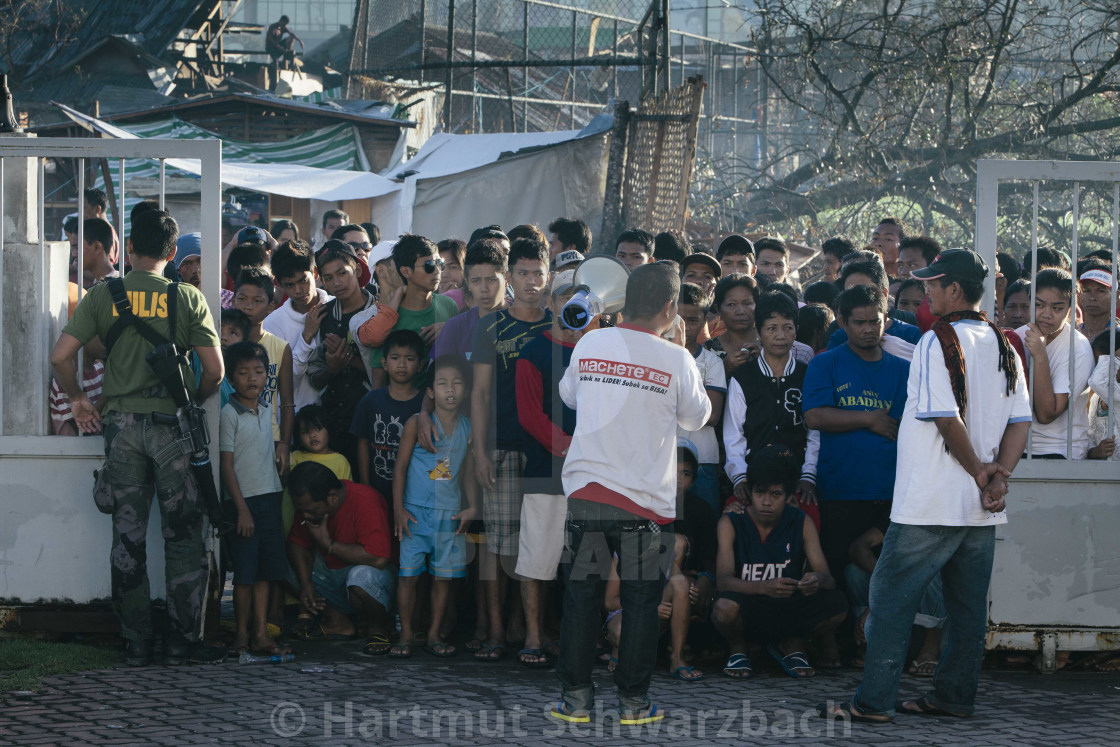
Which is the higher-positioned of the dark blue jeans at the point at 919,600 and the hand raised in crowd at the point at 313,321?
the hand raised in crowd at the point at 313,321

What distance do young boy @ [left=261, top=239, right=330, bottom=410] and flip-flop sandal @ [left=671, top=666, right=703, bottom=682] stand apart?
7.86 feet

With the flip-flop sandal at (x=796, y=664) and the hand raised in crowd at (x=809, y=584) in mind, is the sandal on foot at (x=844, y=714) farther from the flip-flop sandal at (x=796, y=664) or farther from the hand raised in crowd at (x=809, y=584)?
the hand raised in crowd at (x=809, y=584)

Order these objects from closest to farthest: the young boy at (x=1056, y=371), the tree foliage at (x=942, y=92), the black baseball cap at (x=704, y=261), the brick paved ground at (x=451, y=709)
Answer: the brick paved ground at (x=451, y=709) < the young boy at (x=1056, y=371) < the black baseball cap at (x=704, y=261) < the tree foliage at (x=942, y=92)

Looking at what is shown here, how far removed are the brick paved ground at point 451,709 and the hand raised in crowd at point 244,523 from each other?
567mm

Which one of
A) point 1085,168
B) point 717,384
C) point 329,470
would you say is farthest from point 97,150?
point 1085,168

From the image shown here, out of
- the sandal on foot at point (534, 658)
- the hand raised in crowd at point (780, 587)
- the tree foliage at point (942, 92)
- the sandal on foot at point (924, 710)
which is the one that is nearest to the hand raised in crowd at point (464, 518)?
the sandal on foot at point (534, 658)

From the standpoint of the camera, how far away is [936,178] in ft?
45.0

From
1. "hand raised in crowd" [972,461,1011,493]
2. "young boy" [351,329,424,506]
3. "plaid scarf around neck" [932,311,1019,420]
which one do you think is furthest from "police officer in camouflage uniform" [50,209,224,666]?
"hand raised in crowd" [972,461,1011,493]

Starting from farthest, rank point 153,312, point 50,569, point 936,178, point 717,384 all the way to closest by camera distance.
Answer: point 936,178, point 717,384, point 50,569, point 153,312

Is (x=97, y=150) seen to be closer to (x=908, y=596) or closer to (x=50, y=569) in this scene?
(x=50, y=569)

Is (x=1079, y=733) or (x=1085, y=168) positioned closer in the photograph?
(x=1079, y=733)

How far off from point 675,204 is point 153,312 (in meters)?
7.45

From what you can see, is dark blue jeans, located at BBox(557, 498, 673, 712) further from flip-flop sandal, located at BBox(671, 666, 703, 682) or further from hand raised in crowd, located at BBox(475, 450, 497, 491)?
hand raised in crowd, located at BBox(475, 450, 497, 491)

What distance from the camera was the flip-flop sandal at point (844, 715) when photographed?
4.48 metres
